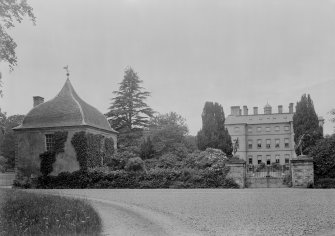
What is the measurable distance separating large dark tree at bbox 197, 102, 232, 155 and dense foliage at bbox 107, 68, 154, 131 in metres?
6.01

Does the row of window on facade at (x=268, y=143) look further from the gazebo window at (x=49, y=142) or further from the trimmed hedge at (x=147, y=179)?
the trimmed hedge at (x=147, y=179)

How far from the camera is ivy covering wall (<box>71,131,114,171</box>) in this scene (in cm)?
2597

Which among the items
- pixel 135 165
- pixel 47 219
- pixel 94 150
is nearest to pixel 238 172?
pixel 135 165

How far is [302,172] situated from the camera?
63.0 feet

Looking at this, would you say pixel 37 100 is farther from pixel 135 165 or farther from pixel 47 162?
pixel 135 165

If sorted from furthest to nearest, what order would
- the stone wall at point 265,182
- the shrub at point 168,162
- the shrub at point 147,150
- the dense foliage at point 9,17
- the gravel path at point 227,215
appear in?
the shrub at point 147,150, the shrub at point 168,162, the stone wall at point 265,182, the dense foliage at point 9,17, the gravel path at point 227,215

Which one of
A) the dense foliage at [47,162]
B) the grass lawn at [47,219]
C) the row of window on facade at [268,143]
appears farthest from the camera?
the row of window on facade at [268,143]

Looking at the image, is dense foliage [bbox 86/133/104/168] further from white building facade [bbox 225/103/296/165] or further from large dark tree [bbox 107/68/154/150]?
white building facade [bbox 225/103/296/165]

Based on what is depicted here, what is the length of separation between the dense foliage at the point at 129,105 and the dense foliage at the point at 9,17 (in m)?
30.5

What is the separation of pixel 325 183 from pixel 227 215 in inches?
406

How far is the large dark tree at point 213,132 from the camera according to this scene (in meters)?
40.1

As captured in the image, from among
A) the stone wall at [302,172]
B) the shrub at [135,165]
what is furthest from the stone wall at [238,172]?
the shrub at [135,165]

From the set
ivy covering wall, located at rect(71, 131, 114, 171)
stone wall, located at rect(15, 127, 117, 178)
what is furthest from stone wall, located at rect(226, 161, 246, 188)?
stone wall, located at rect(15, 127, 117, 178)

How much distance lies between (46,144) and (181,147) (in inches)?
407
